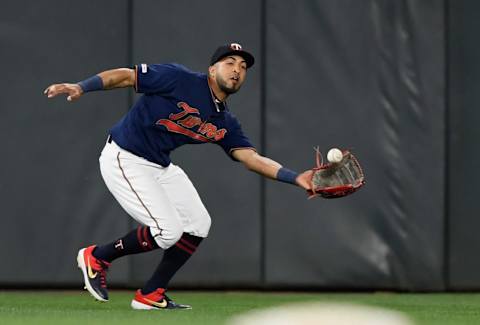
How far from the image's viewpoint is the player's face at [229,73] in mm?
6262

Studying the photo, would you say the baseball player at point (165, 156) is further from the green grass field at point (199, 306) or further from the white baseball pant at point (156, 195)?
the green grass field at point (199, 306)

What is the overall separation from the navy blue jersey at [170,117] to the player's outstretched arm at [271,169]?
0.07m

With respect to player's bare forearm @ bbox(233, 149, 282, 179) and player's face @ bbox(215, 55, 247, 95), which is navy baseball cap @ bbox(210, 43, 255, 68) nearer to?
player's face @ bbox(215, 55, 247, 95)

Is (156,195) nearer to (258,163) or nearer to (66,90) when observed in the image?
(258,163)

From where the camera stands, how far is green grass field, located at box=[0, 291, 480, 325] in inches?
217

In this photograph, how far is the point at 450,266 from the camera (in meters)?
8.51

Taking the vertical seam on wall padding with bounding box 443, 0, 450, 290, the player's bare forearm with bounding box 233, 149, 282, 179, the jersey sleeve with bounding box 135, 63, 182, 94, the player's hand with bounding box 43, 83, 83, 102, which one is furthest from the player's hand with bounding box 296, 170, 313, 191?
the vertical seam on wall padding with bounding box 443, 0, 450, 290

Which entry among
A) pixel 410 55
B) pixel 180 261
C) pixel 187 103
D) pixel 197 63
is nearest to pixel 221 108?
pixel 187 103

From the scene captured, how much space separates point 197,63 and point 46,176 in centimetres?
145

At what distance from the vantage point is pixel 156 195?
6.29 metres

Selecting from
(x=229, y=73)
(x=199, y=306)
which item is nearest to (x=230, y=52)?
(x=229, y=73)

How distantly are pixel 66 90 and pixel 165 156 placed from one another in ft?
3.09

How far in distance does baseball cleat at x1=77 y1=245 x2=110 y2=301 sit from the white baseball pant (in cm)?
36

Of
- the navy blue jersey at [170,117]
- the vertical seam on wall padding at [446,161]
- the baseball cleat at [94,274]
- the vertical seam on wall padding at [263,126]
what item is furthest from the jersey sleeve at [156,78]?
the vertical seam on wall padding at [446,161]
